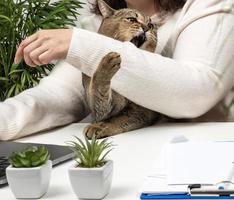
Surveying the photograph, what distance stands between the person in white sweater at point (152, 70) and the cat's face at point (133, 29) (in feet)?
0.16

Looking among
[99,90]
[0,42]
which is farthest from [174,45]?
[0,42]

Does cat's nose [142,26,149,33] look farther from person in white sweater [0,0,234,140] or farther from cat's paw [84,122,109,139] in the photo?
cat's paw [84,122,109,139]

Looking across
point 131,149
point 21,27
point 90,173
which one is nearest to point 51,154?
point 131,149

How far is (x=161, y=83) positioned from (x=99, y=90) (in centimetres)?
13

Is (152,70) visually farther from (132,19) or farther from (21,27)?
(21,27)

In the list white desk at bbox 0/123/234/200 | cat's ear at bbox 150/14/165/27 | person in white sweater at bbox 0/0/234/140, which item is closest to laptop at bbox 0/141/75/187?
white desk at bbox 0/123/234/200

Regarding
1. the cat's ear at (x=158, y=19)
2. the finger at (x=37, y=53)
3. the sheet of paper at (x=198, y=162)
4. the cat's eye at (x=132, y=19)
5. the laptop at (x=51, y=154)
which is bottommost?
the laptop at (x=51, y=154)

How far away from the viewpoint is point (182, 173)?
0.71 metres

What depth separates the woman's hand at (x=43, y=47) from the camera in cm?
101

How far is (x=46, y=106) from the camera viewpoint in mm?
1273

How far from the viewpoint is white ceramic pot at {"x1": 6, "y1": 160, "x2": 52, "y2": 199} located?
664 mm

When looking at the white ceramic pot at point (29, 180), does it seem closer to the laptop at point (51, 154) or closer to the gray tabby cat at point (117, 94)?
the laptop at point (51, 154)

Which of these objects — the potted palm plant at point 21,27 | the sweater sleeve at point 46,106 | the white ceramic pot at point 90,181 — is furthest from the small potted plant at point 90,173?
the potted palm plant at point 21,27

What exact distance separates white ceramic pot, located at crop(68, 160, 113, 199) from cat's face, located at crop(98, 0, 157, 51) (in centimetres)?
51
